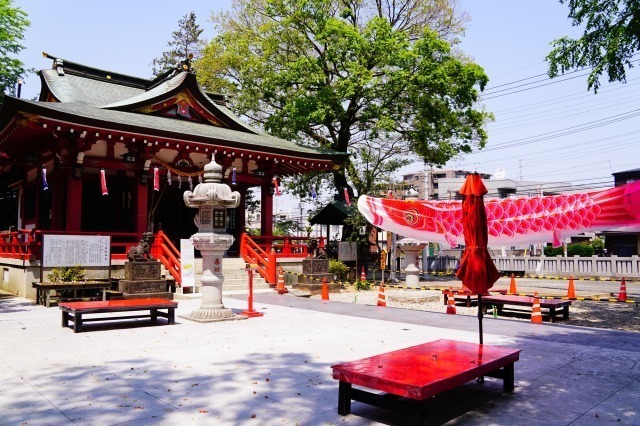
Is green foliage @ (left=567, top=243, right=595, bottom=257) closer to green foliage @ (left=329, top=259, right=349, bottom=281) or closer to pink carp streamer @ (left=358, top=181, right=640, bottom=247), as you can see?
pink carp streamer @ (left=358, top=181, right=640, bottom=247)

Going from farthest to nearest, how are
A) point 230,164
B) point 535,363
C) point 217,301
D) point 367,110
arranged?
point 367,110 → point 230,164 → point 217,301 → point 535,363

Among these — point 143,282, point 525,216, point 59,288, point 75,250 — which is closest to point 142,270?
point 143,282

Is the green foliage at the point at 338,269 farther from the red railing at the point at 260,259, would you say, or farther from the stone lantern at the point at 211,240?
the stone lantern at the point at 211,240

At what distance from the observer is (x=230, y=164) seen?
2250 centimetres

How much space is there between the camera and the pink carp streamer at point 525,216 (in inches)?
641

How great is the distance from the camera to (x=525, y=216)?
18.2 m

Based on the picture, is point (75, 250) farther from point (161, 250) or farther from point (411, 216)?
point (411, 216)

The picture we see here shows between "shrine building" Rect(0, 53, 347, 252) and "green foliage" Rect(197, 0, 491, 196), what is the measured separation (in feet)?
11.1

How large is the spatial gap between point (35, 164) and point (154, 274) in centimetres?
901

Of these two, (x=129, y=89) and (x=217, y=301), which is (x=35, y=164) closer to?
(x=129, y=89)

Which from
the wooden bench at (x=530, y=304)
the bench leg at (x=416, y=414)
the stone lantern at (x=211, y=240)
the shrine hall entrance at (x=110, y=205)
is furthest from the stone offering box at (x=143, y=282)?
the bench leg at (x=416, y=414)

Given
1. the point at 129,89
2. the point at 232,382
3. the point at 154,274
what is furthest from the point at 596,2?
the point at 129,89

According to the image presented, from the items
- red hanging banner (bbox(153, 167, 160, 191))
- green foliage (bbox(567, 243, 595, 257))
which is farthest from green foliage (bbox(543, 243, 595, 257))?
red hanging banner (bbox(153, 167, 160, 191))

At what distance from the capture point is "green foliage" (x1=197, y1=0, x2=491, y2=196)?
81.2ft
